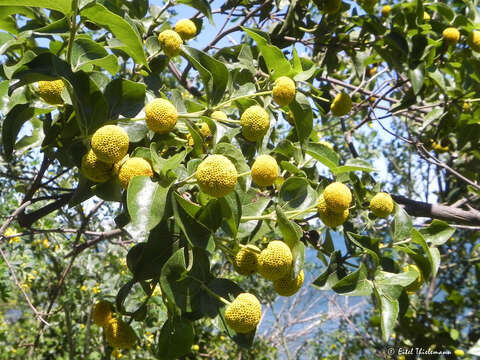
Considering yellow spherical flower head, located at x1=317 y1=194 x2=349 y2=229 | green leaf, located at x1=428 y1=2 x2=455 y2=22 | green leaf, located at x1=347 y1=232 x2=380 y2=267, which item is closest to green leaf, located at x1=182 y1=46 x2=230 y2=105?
yellow spherical flower head, located at x1=317 y1=194 x2=349 y2=229

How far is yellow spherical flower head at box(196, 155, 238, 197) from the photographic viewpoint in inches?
27.0

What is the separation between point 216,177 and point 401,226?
0.63 meters

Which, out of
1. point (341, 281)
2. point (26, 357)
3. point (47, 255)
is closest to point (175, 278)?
point (341, 281)

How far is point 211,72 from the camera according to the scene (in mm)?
942

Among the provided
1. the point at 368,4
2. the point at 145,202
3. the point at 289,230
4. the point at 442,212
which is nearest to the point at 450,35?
the point at 368,4

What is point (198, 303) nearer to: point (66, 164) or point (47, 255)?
point (66, 164)

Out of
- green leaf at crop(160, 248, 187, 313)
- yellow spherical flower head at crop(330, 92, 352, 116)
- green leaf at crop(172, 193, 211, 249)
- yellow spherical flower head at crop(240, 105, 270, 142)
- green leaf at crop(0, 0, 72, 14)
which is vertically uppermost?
green leaf at crop(0, 0, 72, 14)

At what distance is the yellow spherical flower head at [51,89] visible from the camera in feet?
2.74

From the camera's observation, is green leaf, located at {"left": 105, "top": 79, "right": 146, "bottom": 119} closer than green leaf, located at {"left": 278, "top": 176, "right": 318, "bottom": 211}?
Yes

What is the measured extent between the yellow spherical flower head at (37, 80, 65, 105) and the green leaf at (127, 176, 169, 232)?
32 cm

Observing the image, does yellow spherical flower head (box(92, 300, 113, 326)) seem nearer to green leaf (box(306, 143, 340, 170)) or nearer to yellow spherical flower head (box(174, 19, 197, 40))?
green leaf (box(306, 143, 340, 170))

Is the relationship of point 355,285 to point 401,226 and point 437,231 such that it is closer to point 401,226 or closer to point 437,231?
point 401,226

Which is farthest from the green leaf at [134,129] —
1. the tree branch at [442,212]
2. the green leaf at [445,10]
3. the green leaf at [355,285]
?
the green leaf at [445,10]

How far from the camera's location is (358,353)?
4.47 m
